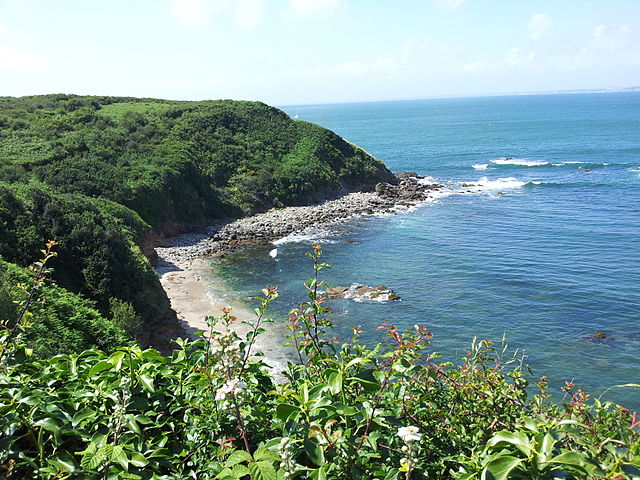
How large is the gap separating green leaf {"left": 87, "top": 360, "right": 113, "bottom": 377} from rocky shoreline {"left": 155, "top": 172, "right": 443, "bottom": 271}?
32.3 m

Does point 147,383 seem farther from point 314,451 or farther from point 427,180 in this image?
point 427,180

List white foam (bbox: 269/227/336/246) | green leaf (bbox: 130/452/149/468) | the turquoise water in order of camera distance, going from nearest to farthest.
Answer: green leaf (bbox: 130/452/149/468) → the turquoise water → white foam (bbox: 269/227/336/246)

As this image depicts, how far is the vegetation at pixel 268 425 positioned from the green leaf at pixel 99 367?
10mm

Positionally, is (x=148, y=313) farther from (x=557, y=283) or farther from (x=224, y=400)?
(x=557, y=283)

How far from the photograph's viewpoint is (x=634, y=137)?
335ft

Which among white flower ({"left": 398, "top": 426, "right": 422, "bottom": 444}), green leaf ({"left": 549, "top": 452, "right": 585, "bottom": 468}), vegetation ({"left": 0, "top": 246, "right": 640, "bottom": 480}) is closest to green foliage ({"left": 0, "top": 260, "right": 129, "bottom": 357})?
vegetation ({"left": 0, "top": 246, "right": 640, "bottom": 480})

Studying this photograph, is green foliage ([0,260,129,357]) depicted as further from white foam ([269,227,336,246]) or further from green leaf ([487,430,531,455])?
white foam ([269,227,336,246])

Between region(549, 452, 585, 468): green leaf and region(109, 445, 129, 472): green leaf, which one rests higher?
region(549, 452, 585, 468): green leaf

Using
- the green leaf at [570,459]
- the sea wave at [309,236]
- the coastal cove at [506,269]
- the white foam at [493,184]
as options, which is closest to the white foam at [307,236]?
the sea wave at [309,236]

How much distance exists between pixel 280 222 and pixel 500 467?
4483cm

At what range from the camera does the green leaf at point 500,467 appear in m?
2.28

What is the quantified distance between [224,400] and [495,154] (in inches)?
3860

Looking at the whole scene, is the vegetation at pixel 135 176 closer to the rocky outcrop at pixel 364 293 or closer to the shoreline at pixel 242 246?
the shoreline at pixel 242 246

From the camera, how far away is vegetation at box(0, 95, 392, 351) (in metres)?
21.8
